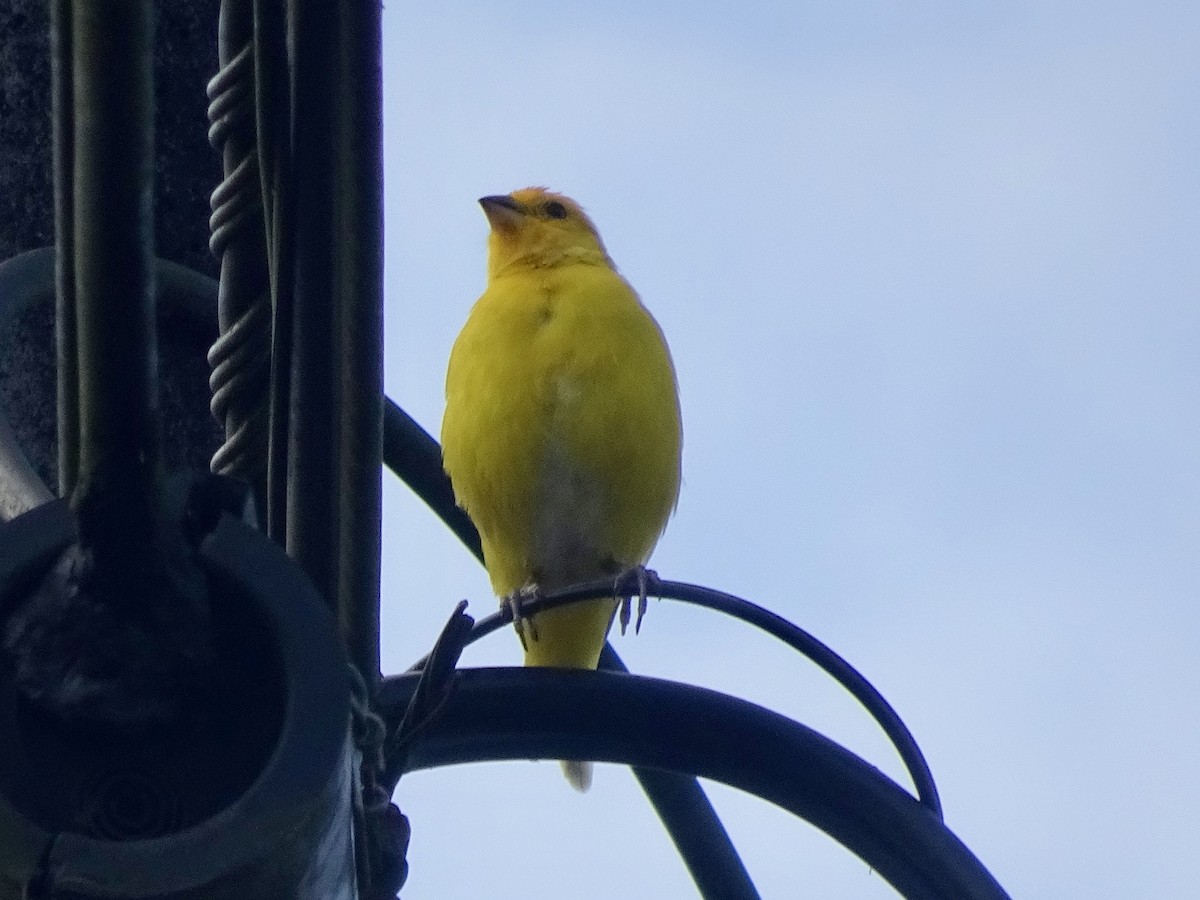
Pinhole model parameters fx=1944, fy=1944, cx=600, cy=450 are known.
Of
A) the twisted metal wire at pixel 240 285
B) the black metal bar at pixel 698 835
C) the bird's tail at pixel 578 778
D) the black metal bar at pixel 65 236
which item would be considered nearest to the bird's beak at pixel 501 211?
the bird's tail at pixel 578 778

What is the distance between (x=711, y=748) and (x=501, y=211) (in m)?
4.24

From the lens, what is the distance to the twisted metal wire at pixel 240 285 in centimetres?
206

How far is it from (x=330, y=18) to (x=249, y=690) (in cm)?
73

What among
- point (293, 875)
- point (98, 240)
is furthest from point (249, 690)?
point (98, 240)

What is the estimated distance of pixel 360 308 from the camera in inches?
77.2

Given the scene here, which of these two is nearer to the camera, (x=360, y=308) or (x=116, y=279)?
(x=116, y=279)

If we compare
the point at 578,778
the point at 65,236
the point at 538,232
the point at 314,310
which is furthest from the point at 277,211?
the point at 538,232

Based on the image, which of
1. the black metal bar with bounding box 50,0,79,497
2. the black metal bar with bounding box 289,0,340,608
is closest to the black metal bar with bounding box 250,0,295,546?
the black metal bar with bounding box 289,0,340,608

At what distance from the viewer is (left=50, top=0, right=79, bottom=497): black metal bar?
4.44ft

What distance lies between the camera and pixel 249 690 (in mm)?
1497

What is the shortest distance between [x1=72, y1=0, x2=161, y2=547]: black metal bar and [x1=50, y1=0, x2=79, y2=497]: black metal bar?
11mm

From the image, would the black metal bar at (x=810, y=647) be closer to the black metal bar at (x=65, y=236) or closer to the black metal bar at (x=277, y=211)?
the black metal bar at (x=277, y=211)

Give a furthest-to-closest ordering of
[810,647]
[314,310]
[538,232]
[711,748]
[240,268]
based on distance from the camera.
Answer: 1. [538,232]
2. [810,647]
3. [711,748]
4. [240,268]
5. [314,310]

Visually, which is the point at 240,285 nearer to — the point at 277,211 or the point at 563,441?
the point at 277,211
